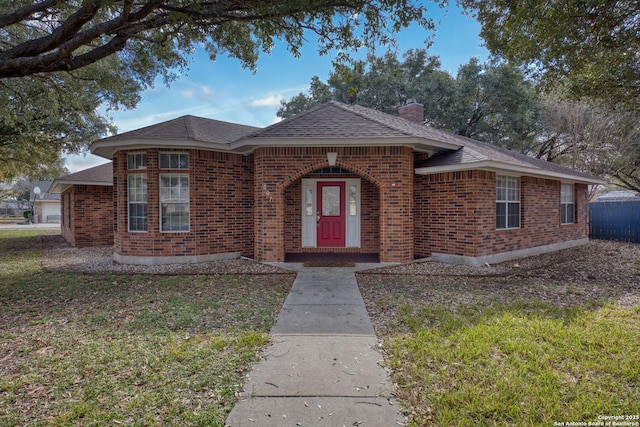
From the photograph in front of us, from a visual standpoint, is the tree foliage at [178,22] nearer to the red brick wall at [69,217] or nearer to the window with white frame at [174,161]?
the window with white frame at [174,161]

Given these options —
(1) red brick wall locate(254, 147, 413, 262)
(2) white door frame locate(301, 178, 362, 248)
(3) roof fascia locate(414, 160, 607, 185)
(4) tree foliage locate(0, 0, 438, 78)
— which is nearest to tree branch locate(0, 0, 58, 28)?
(4) tree foliage locate(0, 0, 438, 78)

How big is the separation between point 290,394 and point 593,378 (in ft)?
9.33

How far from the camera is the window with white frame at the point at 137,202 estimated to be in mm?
8617

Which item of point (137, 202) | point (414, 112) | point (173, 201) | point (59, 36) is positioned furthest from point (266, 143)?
point (414, 112)

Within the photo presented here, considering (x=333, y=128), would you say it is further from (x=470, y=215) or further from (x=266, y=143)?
(x=470, y=215)

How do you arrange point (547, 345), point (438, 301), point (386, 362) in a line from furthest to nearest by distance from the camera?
point (438, 301), point (547, 345), point (386, 362)

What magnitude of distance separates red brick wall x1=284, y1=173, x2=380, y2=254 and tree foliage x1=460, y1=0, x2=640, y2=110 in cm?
481

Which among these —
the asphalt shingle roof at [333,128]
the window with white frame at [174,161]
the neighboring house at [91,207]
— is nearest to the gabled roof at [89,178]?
the neighboring house at [91,207]

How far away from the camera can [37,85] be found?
978cm

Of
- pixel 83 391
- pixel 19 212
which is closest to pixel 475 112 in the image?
pixel 83 391

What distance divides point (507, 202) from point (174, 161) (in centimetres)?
951

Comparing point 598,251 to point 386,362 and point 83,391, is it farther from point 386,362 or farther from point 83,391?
point 83,391

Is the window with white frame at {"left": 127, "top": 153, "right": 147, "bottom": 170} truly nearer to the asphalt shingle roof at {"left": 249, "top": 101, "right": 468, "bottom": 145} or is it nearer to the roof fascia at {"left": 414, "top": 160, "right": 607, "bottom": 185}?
the asphalt shingle roof at {"left": 249, "top": 101, "right": 468, "bottom": 145}

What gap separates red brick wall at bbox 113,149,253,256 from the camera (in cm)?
850
